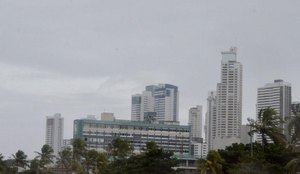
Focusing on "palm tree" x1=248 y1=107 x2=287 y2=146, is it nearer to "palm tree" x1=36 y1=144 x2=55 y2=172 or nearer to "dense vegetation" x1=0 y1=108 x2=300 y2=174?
"dense vegetation" x1=0 y1=108 x2=300 y2=174

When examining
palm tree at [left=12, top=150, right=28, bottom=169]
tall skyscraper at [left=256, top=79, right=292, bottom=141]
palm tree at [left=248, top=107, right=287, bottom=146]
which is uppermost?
tall skyscraper at [left=256, top=79, right=292, bottom=141]

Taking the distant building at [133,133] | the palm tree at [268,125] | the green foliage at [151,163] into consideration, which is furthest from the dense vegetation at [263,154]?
the distant building at [133,133]

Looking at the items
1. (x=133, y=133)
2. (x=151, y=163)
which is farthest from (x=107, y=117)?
(x=151, y=163)

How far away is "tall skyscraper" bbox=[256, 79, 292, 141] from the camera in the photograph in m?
176

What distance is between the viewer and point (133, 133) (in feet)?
516

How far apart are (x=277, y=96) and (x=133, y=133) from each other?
46222 mm

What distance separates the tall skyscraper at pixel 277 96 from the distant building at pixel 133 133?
27.1 meters

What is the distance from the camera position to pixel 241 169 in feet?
173

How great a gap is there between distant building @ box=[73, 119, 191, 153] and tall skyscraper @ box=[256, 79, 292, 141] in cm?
2709

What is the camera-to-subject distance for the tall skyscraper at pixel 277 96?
17638 cm

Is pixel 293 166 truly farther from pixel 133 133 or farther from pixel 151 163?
pixel 133 133

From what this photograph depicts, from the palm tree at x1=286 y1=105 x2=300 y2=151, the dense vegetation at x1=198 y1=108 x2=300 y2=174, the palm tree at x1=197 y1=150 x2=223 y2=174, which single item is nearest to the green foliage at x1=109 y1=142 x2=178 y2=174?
the dense vegetation at x1=198 y1=108 x2=300 y2=174

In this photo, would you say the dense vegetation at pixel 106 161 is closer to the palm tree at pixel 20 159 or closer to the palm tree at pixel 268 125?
the palm tree at pixel 20 159

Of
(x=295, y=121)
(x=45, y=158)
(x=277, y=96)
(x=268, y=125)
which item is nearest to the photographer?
(x=295, y=121)
